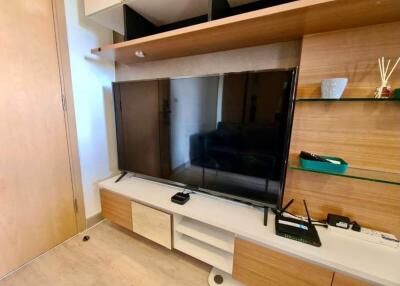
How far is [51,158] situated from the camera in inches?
55.5

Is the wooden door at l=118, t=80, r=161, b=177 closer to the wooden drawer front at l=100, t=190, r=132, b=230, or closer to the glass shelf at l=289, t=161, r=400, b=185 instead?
the wooden drawer front at l=100, t=190, r=132, b=230

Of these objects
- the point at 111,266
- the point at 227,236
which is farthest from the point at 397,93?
the point at 111,266

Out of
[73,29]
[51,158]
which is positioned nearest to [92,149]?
[51,158]

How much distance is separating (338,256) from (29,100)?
2.10 metres

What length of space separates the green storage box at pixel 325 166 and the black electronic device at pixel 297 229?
0.29 metres

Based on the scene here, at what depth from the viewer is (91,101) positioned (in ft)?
5.32

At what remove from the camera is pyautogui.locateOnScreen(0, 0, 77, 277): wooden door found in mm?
1166

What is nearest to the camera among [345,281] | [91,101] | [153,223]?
[345,281]

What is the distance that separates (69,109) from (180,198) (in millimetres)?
1172

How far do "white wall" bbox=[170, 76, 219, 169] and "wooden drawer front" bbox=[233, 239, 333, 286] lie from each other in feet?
2.36

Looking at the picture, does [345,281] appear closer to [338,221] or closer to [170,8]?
[338,221]

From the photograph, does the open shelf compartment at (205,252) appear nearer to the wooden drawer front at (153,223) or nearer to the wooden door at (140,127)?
the wooden drawer front at (153,223)

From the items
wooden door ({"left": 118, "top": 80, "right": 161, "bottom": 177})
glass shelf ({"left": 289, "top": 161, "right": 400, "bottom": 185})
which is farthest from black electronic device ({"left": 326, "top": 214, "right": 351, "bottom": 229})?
wooden door ({"left": 118, "top": 80, "right": 161, "bottom": 177})

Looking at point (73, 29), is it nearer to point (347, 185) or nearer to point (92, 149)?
point (92, 149)
